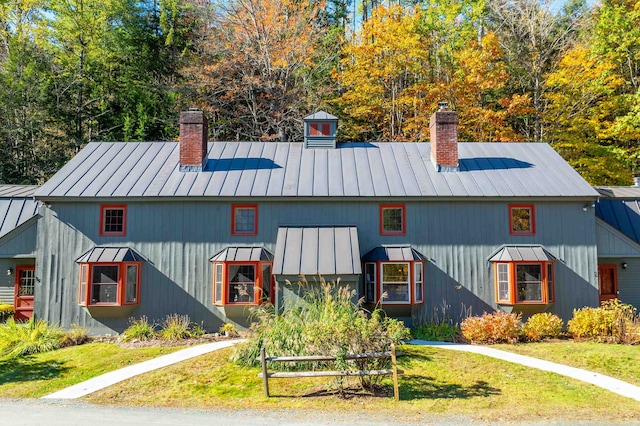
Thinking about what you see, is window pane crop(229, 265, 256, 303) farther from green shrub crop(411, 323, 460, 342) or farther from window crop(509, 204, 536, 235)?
window crop(509, 204, 536, 235)

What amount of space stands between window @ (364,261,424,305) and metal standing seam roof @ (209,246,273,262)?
3.47 metres

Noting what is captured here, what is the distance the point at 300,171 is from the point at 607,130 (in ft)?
59.1

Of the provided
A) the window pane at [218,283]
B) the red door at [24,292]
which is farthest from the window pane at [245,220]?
the red door at [24,292]

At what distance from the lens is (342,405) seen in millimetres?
8789

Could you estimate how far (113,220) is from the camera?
52.3 ft

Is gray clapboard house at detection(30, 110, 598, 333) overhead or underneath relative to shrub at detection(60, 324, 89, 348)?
overhead

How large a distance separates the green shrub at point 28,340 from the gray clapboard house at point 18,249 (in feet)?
12.7

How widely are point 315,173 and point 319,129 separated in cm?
302

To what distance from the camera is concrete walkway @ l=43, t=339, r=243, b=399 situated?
32.1 feet

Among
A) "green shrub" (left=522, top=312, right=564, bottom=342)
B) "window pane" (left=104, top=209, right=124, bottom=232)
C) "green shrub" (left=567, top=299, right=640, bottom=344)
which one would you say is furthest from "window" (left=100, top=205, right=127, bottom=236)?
"green shrub" (left=567, top=299, right=640, bottom=344)

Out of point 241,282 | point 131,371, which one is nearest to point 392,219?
point 241,282

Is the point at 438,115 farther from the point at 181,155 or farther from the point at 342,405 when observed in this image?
the point at 342,405

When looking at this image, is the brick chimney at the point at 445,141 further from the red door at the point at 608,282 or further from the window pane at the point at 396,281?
the red door at the point at 608,282

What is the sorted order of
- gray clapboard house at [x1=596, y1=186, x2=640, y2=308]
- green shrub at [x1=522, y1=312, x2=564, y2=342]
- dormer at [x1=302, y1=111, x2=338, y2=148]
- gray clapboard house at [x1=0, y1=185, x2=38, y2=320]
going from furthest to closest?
dormer at [x1=302, y1=111, x2=338, y2=148]
gray clapboard house at [x1=0, y1=185, x2=38, y2=320]
gray clapboard house at [x1=596, y1=186, x2=640, y2=308]
green shrub at [x1=522, y1=312, x2=564, y2=342]
